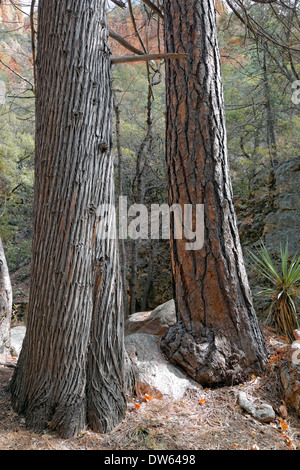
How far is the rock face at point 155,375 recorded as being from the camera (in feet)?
7.61

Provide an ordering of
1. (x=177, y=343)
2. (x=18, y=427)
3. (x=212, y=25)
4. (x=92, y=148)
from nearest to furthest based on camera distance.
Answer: (x=18, y=427) < (x=92, y=148) < (x=177, y=343) < (x=212, y=25)

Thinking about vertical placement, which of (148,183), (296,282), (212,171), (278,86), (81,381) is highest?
(278,86)

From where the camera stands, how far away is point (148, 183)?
8.32 m

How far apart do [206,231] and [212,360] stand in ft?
3.21

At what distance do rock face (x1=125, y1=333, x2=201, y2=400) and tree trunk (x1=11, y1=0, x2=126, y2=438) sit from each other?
0.27 m

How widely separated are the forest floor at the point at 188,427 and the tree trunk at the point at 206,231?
0.59 ft

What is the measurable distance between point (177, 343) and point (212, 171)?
4.58ft

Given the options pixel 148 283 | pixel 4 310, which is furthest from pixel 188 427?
pixel 148 283

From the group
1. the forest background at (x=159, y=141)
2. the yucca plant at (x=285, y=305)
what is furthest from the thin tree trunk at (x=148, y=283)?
the yucca plant at (x=285, y=305)

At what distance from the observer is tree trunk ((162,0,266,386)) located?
8.20ft

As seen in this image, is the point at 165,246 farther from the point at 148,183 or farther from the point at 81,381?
the point at 81,381

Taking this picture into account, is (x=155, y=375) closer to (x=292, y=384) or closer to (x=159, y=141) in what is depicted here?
(x=292, y=384)

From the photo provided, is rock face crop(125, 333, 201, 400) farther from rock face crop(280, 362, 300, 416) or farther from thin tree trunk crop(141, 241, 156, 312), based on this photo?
thin tree trunk crop(141, 241, 156, 312)

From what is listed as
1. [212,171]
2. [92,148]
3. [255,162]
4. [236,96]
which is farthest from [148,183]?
[92,148]
